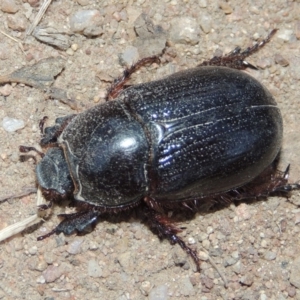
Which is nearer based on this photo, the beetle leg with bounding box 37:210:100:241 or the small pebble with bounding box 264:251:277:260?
the beetle leg with bounding box 37:210:100:241

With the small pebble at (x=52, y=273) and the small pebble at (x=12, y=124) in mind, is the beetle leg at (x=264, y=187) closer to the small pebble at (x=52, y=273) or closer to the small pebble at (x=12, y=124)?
the small pebble at (x=52, y=273)


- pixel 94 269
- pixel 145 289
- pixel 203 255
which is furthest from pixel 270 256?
pixel 94 269

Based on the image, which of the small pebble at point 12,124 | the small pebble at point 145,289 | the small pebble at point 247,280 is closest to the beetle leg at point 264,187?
the small pebble at point 247,280

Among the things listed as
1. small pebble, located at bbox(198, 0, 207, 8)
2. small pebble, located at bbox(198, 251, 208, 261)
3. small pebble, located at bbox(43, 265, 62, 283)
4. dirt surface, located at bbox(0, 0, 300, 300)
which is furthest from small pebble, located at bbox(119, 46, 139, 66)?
small pebble, located at bbox(43, 265, 62, 283)

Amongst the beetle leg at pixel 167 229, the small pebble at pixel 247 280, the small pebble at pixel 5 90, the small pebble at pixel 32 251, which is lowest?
the small pebble at pixel 247 280

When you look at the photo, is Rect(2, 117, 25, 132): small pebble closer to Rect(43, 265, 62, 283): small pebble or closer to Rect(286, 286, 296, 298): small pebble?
Rect(43, 265, 62, 283): small pebble

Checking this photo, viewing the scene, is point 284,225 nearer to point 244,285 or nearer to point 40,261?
point 244,285

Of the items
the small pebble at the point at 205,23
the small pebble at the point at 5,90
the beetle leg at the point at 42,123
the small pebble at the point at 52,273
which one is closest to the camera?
the small pebble at the point at 52,273

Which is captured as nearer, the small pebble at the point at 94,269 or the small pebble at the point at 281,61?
the small pebble at the point at 94,269
